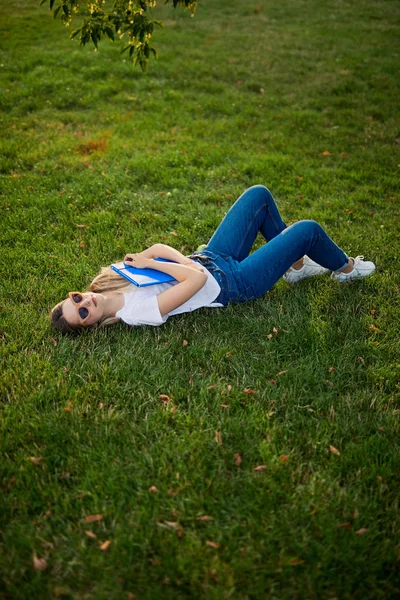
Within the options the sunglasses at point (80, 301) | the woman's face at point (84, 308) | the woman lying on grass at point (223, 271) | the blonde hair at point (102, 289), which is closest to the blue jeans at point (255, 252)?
the woman lying on grass at point (223, 271)

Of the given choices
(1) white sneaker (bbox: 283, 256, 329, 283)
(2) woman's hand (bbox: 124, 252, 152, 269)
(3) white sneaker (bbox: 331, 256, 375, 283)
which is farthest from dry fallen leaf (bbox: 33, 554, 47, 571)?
(3) white sneaker (bbox: 331, 256, 375, 283)

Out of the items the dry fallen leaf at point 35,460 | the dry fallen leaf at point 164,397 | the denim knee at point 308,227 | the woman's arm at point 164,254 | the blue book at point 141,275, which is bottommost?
the dry fallen leaf at point 35,460

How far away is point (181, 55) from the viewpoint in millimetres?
12375

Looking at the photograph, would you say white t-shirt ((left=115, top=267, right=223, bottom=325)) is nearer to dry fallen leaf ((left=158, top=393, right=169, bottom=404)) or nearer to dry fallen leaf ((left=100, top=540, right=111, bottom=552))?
dry fallen leaf ((left=158, top=393, right=169, bottom=404))

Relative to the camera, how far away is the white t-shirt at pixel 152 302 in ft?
13.3

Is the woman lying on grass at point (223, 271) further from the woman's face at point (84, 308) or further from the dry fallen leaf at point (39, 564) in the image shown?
the dry fallen leaf at point (39, 564)

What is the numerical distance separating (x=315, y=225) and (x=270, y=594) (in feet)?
10.3

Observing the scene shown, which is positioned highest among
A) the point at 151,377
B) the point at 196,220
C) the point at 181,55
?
the point at 181,55

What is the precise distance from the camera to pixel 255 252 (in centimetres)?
449

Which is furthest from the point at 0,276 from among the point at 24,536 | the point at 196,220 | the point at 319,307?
the point at 319,307

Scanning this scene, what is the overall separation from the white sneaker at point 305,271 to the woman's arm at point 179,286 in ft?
4.42

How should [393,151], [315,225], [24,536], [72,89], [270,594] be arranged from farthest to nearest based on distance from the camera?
[72,89]
[393,151]
[315,225]
[24,536]
[270,594]

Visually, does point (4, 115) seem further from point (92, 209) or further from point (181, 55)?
point (181, 55)

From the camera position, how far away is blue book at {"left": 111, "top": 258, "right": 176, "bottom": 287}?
3.97m
